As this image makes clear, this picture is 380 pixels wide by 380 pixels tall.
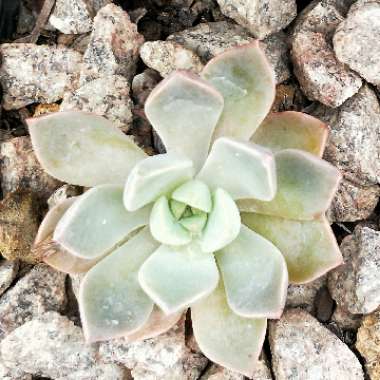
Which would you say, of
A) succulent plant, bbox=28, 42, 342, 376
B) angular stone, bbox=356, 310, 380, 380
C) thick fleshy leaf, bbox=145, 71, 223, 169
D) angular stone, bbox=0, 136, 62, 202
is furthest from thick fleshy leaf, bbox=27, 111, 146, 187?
angular stone, bbox=356, 310, 380, 380

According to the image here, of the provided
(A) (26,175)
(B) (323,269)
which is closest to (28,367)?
(A) (26,175)

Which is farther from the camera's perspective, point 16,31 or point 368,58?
point 16,31

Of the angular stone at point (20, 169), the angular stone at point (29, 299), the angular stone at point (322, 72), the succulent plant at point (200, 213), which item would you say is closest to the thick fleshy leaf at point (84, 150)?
the succulent plant at point (200, 213)

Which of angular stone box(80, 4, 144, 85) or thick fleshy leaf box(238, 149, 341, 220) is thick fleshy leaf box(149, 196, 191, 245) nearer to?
thick fleshy leaf box(238, 149, 341, 220)

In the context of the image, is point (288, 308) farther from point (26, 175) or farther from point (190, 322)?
point (26, 175)

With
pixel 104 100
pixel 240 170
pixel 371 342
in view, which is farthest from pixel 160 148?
pixel 371 342

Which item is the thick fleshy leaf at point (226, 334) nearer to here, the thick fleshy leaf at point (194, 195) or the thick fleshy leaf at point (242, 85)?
the thick fleshy leaf at point (194, 195)
